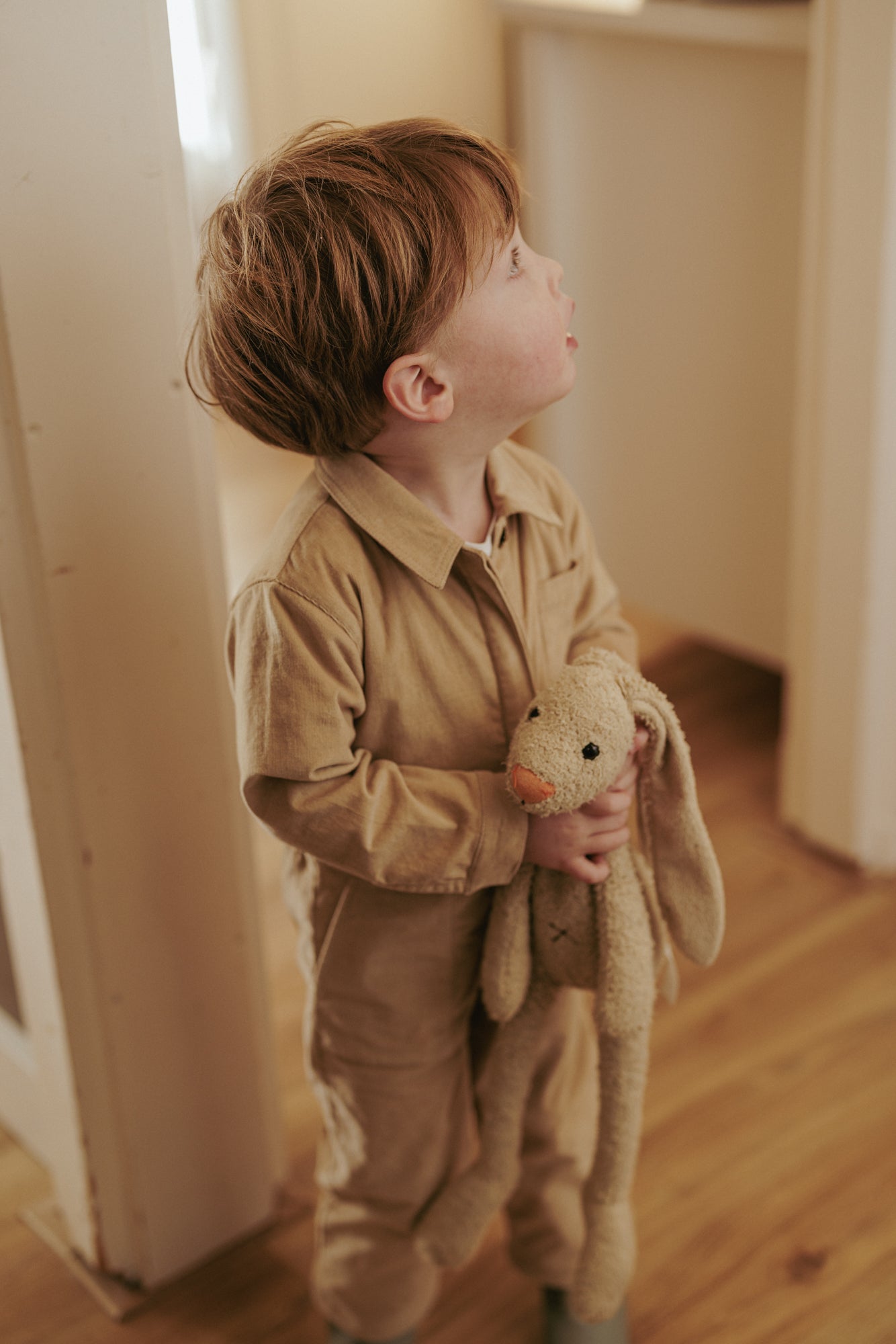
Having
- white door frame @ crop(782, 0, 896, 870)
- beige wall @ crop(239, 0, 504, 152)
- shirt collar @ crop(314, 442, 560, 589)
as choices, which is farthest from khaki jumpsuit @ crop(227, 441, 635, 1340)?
white door frame @ crop(782, 0, 896, 870)

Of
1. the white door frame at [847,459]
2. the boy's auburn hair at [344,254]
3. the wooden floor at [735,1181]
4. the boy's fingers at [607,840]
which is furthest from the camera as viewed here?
the white door frame at [847,459]

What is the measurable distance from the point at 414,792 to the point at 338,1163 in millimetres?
331

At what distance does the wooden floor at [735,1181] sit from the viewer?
1.00m

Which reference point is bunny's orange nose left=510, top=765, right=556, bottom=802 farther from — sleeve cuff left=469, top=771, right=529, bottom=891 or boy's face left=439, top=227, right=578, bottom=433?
boy's face left=439, top=227, right=578, bottom=433

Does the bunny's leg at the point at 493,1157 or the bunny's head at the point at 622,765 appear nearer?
the bunny's head at the point at 622,765

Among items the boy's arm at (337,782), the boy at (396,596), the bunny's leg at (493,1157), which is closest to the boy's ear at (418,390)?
the boy at (396,596)

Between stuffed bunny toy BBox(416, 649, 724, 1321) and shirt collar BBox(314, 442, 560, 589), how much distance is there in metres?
0.10

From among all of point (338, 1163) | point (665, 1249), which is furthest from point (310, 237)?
point (665, 1249)

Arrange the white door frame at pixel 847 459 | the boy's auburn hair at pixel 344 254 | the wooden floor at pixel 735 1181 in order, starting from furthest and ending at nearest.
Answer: the white door frame at pixel 847 459
the wooden floor at pixel 735 1181
the boy's auburn hair at pixel 344 254

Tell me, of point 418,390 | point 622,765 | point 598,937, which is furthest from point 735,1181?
point 418,390

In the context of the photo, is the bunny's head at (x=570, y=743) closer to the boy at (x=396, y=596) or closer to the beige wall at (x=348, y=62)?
the boy at (x=396, y=596)

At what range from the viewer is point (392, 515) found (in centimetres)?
74

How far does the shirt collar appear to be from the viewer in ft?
2.41

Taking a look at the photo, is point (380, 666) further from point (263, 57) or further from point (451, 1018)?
point (263, 57)
